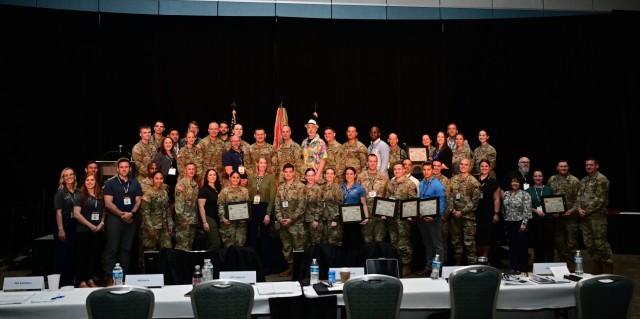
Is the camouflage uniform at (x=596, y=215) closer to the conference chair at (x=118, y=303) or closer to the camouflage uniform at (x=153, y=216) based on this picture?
the camouflage uniform at (x=153, y=216)

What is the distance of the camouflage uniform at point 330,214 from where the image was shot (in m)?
7.91

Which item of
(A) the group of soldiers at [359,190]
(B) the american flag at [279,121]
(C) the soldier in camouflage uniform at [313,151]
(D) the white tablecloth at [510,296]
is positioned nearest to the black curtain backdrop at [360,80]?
(B) the american flag at [279,121]

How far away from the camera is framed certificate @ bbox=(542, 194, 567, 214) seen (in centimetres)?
809

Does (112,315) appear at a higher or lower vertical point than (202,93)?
lower

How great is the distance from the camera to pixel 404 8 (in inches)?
520

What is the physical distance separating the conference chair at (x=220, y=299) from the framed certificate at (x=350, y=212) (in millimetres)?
3764

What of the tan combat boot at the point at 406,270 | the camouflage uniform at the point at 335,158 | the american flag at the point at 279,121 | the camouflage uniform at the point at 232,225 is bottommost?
the tan combat boot at the point at 406,270

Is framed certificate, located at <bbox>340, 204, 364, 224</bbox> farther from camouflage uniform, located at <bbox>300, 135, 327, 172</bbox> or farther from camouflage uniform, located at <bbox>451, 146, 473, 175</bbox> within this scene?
camouflage uniform, located at <bbox>451, 146, 473, 175</bbox>

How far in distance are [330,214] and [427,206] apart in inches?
56.9

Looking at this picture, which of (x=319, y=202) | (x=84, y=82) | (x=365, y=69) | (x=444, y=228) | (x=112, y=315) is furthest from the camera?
(x=365, y=69)

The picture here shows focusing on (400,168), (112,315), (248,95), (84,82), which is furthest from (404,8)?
(112,315)

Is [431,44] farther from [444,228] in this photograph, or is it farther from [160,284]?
[160,284]

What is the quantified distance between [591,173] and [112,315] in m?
7.59

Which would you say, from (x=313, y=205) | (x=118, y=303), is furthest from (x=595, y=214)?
(x=118, y=303)
